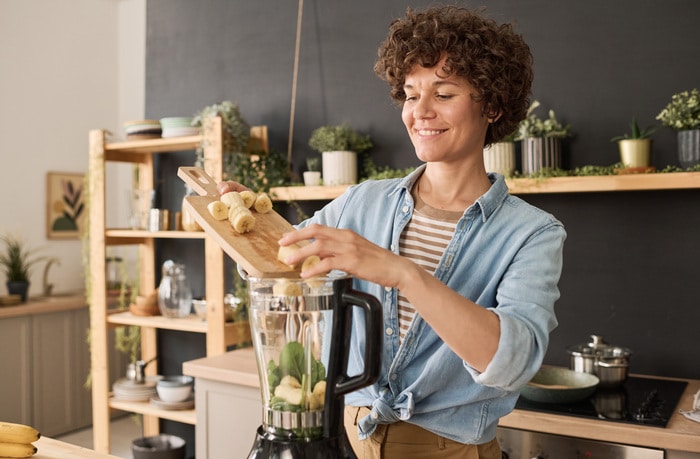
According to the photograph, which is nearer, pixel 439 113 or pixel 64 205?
pixel 439 113

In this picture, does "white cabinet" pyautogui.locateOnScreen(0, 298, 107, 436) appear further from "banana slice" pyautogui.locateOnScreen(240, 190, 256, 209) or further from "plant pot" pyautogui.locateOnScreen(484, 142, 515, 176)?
"banana slice" pyautogui.locateOnScreen(240, 190, 256, 209)

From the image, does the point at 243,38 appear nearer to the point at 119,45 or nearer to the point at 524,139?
the point at 524,139

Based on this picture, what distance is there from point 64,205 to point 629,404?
14.3 ft

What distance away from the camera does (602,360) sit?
2350 millimetres

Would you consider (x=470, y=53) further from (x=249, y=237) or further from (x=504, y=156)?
(x=504, y=156)

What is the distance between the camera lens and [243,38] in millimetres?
3557

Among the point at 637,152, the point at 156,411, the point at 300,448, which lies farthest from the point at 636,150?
the point at 156,411

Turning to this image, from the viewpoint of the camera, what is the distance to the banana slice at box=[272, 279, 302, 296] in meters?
1.07

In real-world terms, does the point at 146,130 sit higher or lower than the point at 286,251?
higher

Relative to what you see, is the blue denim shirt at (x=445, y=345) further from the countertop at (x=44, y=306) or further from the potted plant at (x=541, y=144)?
the countertop at (x=44, y=306)

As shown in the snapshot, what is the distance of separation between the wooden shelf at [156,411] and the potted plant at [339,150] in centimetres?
127

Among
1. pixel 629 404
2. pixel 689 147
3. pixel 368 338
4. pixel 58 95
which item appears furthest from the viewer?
pixel 58 95

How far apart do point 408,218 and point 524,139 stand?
1.34 metres

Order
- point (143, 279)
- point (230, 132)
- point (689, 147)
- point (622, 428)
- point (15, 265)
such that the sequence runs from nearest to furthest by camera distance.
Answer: point (622, 428) < point (689, 147) < point (230, 132) < point (143, 279) < point (15, 265)
